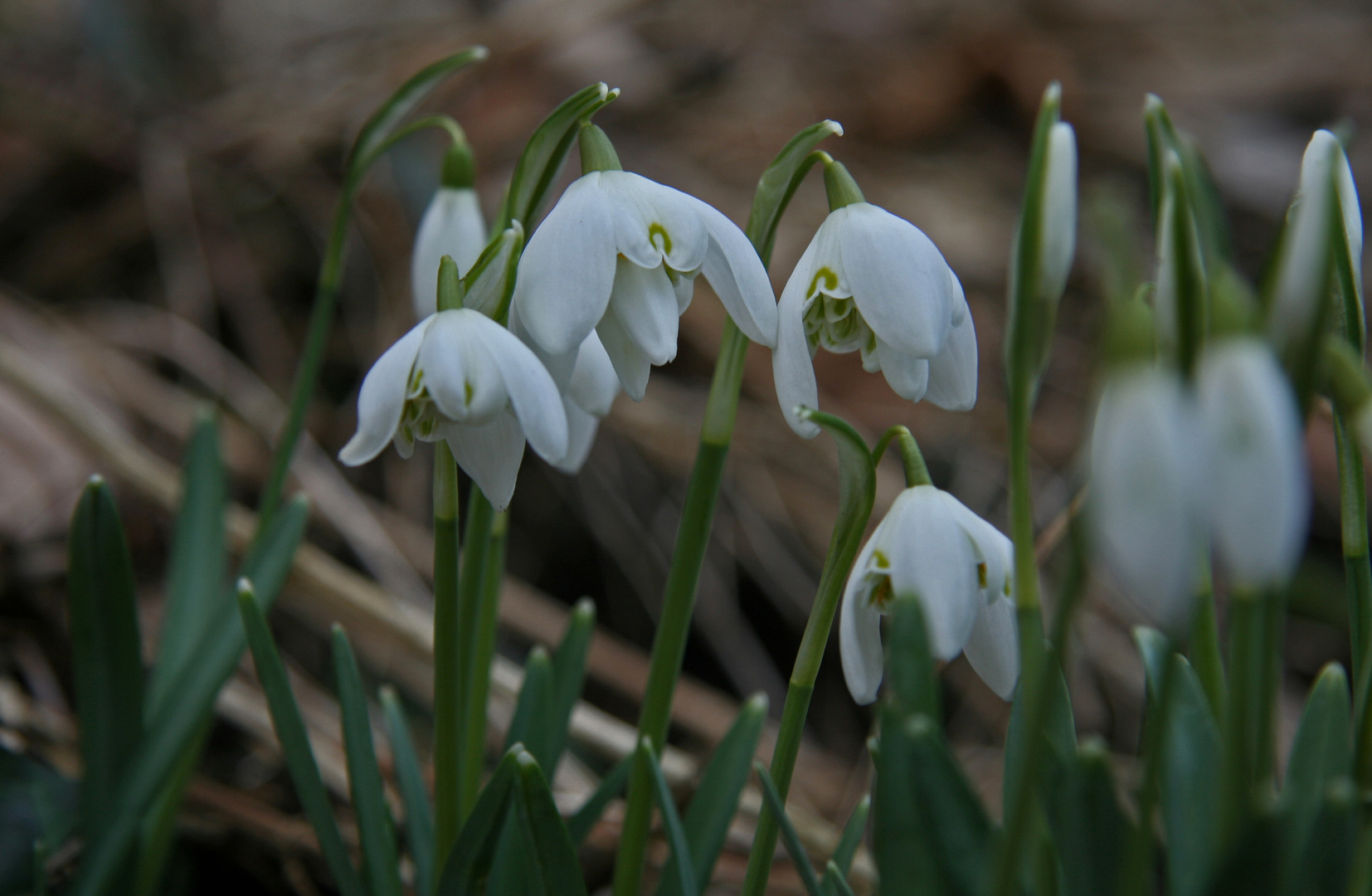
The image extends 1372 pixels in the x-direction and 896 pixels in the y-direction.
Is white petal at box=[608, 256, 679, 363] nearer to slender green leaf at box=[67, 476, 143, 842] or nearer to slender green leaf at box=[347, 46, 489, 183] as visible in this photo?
slender green leaf at box=[347, 46, 489, 183]

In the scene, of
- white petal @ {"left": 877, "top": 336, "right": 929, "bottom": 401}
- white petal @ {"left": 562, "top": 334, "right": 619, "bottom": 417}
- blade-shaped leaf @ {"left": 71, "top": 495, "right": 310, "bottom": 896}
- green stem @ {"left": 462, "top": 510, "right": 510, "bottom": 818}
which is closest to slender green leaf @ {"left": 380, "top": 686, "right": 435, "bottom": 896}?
green stem @ {"left": 462, "top": 510, "right": 510, "bottom": 818}

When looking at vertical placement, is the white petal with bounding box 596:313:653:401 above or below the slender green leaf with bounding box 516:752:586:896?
above

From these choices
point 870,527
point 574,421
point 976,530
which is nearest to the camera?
point 976,530

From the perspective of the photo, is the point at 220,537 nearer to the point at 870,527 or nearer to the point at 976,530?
the point at 976,530

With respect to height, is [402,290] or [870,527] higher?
[402,290]

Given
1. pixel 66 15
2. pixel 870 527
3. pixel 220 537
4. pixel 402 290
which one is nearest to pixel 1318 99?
pixel 870 527

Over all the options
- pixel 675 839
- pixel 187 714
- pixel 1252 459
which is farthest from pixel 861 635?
pixel 187 714
